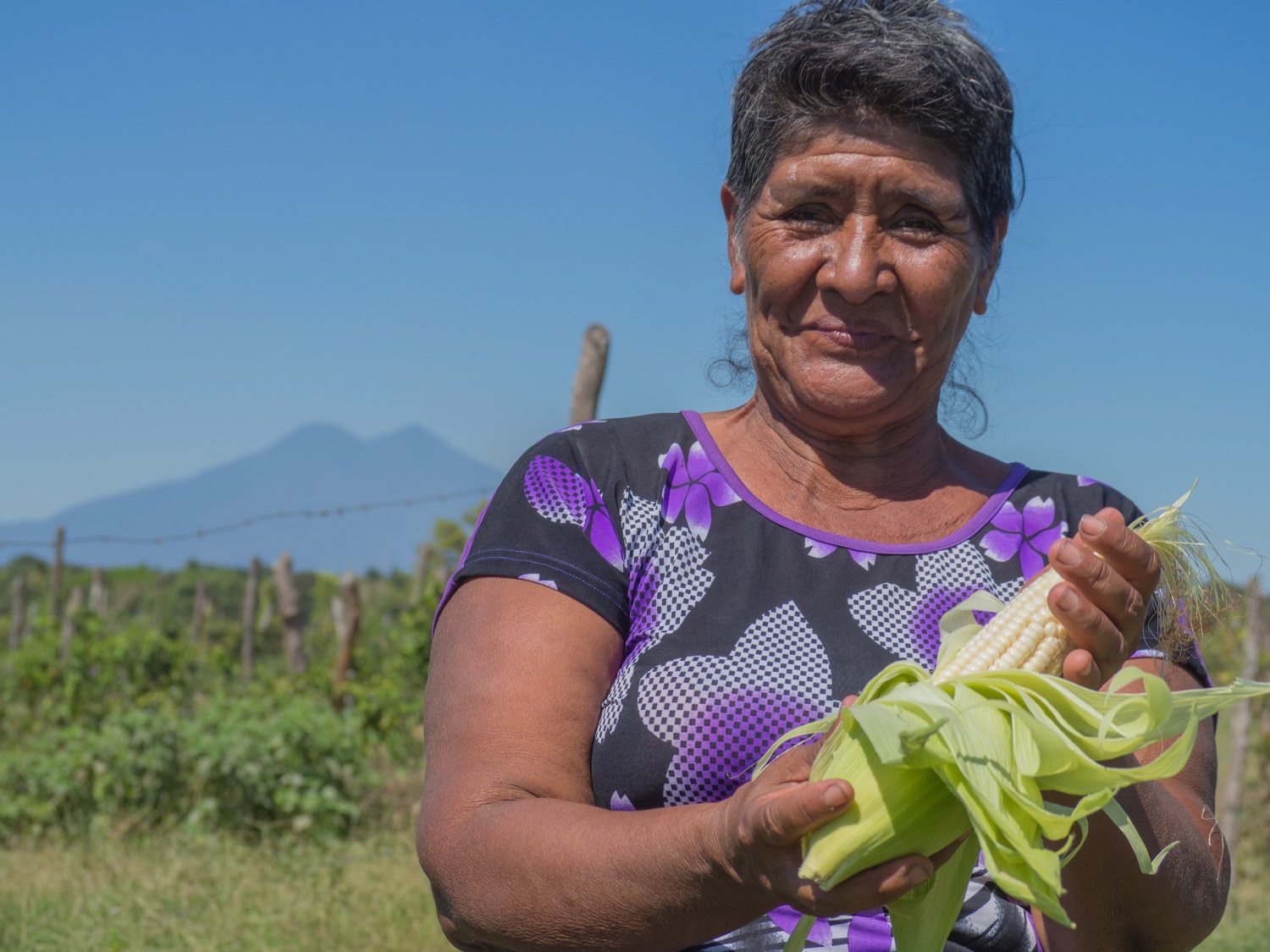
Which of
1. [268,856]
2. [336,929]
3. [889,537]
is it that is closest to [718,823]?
[889,537]

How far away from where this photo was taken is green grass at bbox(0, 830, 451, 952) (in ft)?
15.9

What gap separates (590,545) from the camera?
2139 mm

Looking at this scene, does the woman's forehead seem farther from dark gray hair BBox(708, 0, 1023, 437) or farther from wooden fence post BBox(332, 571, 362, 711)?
wooden fence post BBox(332, 571, 362, 711)

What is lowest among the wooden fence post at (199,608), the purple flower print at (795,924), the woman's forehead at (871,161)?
the wooden fence post at (199,608)

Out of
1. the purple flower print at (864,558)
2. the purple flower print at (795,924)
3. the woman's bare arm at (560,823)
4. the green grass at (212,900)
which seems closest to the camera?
the woman's bare arm at (560,823)

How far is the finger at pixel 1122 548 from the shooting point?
1.64 meters

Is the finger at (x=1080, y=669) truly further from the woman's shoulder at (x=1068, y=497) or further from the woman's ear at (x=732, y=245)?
the woman's ear at (x=732, y=245)

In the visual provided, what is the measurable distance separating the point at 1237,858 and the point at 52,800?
26.2ft

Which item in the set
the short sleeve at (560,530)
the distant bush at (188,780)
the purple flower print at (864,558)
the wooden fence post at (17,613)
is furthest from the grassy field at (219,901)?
the wooden fence post at (17,613)

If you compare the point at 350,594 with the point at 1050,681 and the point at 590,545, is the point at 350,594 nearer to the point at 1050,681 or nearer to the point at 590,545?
the point at 590,545

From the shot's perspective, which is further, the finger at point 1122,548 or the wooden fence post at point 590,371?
the wooden fence post at point 590,371

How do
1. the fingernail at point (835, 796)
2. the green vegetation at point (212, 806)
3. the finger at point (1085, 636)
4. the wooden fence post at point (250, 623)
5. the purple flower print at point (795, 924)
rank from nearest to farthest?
the fingernail at point (835, 796), the finger at point (1085, 636), the purple flower print at point (795, 924), the green vegetation at point (212, 806), the wooden fence post at point (250, 623)

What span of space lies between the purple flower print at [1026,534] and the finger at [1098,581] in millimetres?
568

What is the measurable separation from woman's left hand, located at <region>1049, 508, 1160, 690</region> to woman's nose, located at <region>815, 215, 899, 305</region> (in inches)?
29.4
